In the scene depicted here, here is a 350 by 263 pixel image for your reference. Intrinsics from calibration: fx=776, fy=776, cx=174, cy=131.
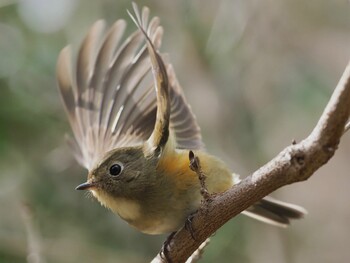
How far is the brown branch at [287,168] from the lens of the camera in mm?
1902

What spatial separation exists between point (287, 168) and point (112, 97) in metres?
1.96

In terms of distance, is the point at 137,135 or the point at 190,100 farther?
the point at 190,100

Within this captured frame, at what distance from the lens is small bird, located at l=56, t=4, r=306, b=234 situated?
3.19 meters

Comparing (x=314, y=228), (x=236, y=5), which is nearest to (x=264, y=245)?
(x=314, y=228)

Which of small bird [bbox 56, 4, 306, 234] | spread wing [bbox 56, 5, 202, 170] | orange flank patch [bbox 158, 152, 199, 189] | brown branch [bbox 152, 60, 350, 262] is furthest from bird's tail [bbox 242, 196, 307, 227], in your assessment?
brown branch [bbox 152, 60, 350, 262]

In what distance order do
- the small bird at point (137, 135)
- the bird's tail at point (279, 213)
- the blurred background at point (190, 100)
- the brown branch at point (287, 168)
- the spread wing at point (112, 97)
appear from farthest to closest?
the blurred background at point (190, 100)
the bird's tail at point (279, 213)
the spread wing at point (112, 97)
the small bird at point (137, 135)
the brown branch at point (287, 168)

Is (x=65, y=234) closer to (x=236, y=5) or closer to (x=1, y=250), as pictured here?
(x=1, y=250)

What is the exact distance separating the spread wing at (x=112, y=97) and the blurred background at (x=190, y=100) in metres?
0.68

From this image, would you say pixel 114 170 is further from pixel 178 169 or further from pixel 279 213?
pixel 279 213

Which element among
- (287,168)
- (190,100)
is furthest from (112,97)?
(287,168)

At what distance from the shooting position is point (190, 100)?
5.40m

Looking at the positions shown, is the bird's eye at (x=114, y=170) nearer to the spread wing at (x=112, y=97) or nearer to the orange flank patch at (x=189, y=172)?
the orange flank patch at (x=189, y=172)

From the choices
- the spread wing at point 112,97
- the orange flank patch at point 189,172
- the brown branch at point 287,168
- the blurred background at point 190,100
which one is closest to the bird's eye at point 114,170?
the orange flank patch at point 189,172

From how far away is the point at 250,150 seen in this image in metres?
4.79
